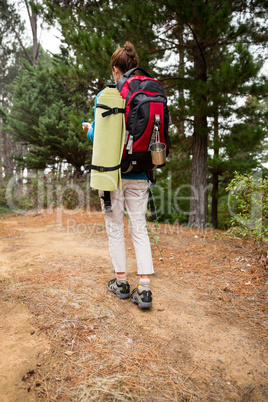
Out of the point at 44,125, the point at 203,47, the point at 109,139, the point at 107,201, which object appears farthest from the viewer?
the point at 44,125

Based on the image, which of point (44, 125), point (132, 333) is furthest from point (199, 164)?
point (44, 125)

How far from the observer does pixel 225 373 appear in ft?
4.17

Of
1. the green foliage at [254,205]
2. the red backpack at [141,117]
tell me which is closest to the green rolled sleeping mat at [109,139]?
the red backpack at [141,117]

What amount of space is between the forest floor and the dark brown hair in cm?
182

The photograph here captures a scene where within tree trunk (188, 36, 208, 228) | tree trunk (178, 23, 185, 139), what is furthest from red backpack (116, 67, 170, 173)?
tree trunk (188, 36, 208, 228)

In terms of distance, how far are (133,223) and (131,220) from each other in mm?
29

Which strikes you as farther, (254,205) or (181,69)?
(181,69)

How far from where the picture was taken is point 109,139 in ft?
5.53

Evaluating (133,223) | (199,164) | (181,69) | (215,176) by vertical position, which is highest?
(181,69)

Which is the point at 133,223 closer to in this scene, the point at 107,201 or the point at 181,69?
the point at 107,201

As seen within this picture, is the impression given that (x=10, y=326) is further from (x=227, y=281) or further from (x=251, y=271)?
(x=251, y=271)

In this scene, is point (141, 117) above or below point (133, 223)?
above

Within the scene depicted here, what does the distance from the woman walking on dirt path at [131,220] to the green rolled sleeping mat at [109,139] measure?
16 cm

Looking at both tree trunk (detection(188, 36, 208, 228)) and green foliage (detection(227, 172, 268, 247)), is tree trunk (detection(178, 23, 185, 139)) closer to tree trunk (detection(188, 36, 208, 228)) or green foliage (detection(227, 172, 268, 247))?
tree trunk (detection(188, 36, 208, 228))
